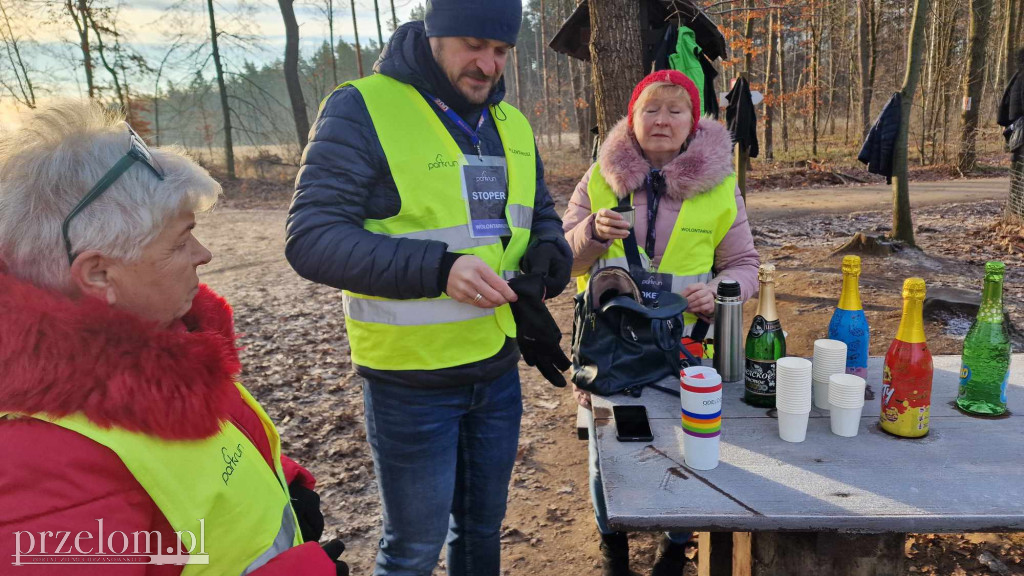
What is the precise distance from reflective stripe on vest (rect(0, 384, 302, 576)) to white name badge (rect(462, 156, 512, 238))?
3.17ft

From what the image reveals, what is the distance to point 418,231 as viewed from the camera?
6.30ft

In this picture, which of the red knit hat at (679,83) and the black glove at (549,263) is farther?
the red knit hat at (679,83)

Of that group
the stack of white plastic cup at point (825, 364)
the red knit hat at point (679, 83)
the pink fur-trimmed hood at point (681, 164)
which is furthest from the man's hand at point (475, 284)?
the red knit hat at point (679, 83)

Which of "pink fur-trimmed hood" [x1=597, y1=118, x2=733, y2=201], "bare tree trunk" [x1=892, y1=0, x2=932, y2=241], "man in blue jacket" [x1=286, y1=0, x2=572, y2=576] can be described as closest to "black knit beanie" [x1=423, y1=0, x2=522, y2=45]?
"man in blue jacket" [x1=286, y1=0, x2=572, y2=576]

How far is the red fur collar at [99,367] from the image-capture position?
41.3 inches

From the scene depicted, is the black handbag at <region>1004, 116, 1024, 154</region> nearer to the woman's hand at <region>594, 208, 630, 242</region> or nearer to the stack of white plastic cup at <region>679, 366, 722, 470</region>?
the woman's hand at <region>594, 208, 630, 242</region>

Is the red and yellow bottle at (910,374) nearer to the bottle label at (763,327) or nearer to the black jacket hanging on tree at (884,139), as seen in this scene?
the bottle label at (763,327)

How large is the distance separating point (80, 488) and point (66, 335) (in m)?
0.27

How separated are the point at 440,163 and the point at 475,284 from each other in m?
0.44

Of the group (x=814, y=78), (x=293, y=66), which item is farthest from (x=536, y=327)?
(x=814, y=78)

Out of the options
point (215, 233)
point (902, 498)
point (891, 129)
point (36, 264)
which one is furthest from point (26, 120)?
point (215, 233)

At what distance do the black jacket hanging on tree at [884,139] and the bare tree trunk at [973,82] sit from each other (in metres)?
6.22

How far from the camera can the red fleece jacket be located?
970 mm

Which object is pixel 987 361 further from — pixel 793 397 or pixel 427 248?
pixel 427 248
